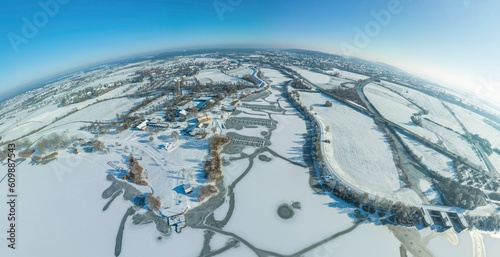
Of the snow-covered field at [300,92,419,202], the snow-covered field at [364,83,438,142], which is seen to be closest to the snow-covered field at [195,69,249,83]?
the snow-covered field at [300,92,419,202]

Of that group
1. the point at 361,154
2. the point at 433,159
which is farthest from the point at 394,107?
the point at 361,154

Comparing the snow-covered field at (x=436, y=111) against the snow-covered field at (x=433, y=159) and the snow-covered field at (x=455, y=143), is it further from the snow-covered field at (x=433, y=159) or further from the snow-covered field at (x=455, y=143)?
the snow-covered field at (x=433, y=159)

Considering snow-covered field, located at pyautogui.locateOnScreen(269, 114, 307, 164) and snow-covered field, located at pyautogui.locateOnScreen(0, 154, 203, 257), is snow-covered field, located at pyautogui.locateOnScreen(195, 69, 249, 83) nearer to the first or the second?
snow-covered field, located at pyautogui.locateOnScreen(269, 114, 307, 164)

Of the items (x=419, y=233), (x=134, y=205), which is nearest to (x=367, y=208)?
(x=419, y=233)

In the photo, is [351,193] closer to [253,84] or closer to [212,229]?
[212,229]

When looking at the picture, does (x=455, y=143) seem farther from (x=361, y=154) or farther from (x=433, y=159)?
(x=361, y=154)

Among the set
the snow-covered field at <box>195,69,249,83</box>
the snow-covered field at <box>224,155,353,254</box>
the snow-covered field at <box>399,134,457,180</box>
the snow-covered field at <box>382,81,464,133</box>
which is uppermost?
the snow-covered field at <box>195,69,249,83</box>

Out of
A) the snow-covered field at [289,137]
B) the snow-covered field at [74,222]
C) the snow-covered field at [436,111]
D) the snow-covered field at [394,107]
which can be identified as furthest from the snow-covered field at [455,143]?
the snow-covered field at [74,222]

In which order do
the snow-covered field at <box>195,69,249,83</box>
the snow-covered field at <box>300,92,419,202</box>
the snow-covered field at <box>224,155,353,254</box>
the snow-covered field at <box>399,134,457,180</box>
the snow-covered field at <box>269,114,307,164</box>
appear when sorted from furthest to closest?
1. the snow-covered field at <box>195,69,249,83</box>
2. the snow-covered field at <box>269,114,307,164</box>
3. the snow-covered field at <box>399,134,457,180</box>
4. the snow-covered field at <box>300,92,419,202</box>
5. the snow-covered field at <box>224,155,353,254</box>
